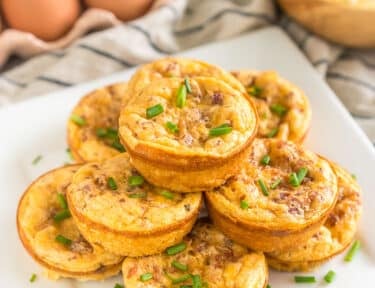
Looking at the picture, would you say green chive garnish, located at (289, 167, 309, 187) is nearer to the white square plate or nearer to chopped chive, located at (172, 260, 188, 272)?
the white square plate

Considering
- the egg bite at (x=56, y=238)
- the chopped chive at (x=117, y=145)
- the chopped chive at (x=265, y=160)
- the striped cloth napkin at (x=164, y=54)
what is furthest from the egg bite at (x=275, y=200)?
the striped cloth napkin at (x=164, y=54)

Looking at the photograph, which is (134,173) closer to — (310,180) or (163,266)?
(163,266)

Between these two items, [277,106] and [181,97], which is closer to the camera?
[181,97]

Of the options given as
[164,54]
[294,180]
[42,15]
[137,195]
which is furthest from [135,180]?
[42,15]

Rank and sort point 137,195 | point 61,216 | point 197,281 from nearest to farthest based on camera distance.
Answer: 1. point 197,281
2. point 137,195
3. point 61,216

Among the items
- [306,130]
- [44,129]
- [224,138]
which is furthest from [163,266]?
[44,129]

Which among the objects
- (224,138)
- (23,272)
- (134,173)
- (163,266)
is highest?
(224,138)

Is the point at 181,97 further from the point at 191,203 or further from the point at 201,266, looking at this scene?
the point at 201,266
